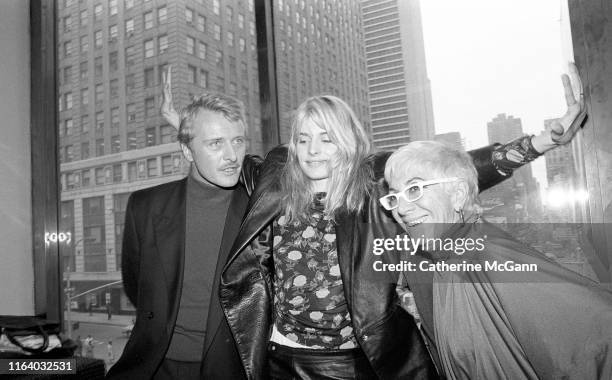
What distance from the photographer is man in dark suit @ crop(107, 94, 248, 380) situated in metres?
1.53

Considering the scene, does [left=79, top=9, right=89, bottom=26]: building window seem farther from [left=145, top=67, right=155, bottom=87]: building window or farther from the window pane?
[left=145, top=67, right=155, bottom=87]: building window

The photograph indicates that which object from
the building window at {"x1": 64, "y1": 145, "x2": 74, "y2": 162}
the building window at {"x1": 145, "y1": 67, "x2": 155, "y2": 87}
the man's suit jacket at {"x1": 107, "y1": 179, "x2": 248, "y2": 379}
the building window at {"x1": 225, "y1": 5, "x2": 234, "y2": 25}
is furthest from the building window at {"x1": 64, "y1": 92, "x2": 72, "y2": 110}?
the man's suit jacket at {"x1": 107, "y1": 179, "x2": 248, "y2": 379}

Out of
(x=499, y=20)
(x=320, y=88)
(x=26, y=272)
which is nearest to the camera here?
(x=499, y=20)

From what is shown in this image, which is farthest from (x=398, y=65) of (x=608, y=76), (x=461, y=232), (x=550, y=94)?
(x=461, y=232)

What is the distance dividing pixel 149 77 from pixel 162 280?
1483 millimetres

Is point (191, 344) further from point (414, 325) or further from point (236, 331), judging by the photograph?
point (414, 325)

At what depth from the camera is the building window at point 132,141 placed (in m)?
2.60

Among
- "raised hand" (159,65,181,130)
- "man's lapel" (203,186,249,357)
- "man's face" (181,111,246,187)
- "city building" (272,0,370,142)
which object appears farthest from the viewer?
"city building" (272,0,370,142)

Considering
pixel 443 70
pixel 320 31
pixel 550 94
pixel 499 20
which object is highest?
pixel 320 31

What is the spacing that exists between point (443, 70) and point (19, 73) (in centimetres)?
254

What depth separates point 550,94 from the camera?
5.23 feet

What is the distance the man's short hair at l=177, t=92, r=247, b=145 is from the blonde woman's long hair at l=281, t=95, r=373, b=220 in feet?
1.07

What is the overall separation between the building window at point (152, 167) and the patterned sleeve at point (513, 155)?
1886 millimetres

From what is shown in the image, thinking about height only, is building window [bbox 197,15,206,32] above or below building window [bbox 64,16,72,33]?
below
